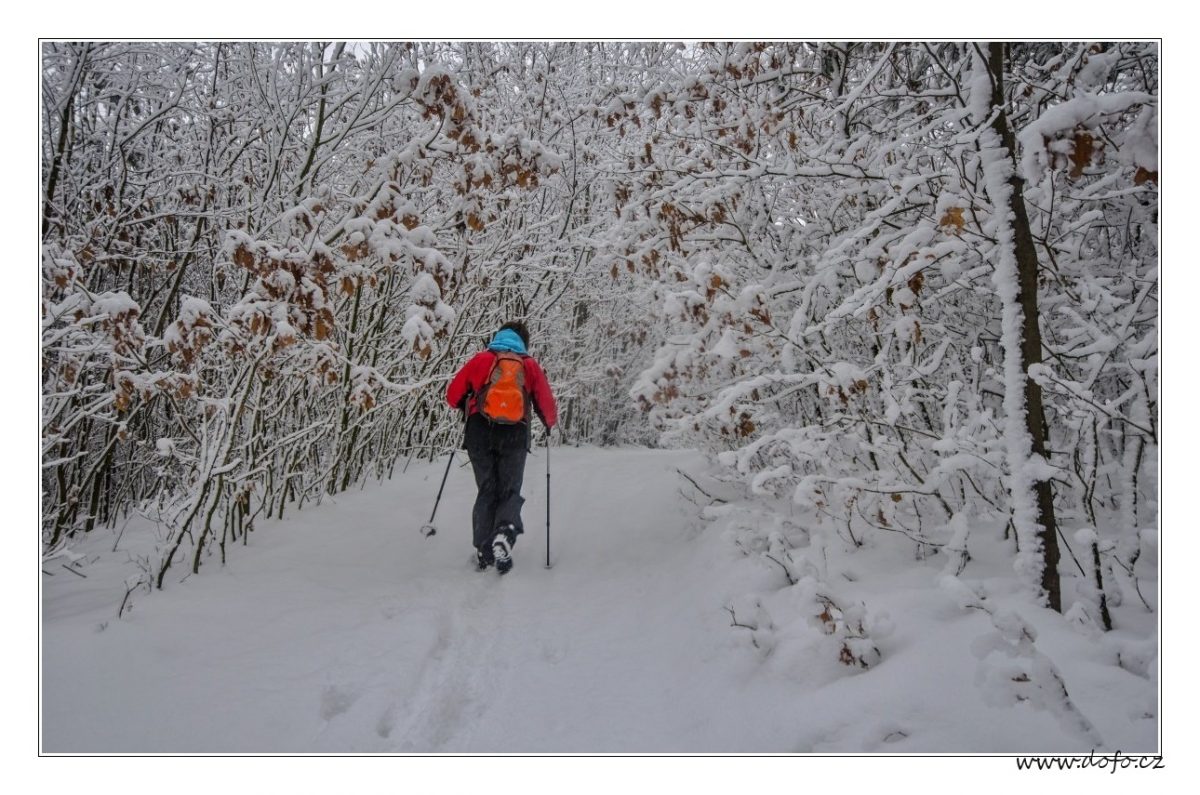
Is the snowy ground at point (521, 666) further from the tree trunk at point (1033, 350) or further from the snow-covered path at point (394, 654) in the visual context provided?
the tree trunk at point (1033, 350)

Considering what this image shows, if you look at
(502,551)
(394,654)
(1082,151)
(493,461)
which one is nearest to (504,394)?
(493,461)

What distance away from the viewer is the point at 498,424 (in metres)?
4.84

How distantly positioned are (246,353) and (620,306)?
28.4 feet

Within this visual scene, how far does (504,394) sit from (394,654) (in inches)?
82.3

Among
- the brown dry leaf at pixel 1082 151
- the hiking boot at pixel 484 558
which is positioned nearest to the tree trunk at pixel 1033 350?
the brown dry leaf at pixel 1082 151

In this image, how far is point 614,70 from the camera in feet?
30.1

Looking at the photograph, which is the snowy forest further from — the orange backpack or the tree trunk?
the orange backpack

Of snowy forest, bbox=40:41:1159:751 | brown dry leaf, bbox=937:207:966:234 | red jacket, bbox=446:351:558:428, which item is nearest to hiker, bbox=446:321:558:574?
red jacket, bbox=446:351:558:428

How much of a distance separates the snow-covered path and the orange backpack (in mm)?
1167

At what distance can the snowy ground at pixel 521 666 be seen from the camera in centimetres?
222

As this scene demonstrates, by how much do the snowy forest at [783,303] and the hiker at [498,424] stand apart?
0.68 m

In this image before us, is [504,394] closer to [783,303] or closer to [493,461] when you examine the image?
[493,461]

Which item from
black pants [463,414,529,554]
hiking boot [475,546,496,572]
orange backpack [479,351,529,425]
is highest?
orange backpack [479,351,529,425]

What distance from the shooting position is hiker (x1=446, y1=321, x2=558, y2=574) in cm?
474
